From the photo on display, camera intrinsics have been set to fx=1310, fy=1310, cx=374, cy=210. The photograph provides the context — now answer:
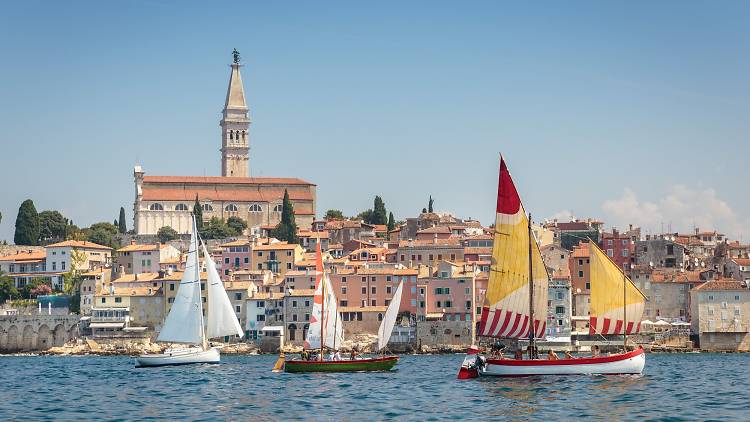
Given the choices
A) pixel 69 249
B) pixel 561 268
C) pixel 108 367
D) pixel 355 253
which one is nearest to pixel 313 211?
pixel 69 249

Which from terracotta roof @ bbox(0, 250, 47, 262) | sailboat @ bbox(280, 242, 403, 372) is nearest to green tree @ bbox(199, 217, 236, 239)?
terracotta roof @ bbox(0, 250, 47, 262)

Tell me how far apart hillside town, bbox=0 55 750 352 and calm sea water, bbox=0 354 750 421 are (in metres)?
23.5

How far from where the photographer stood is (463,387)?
43.7 m

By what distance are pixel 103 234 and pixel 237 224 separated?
1356 centimetres

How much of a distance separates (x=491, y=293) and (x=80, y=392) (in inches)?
581

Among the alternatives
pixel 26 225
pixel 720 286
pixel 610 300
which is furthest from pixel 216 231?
pixel 610 300

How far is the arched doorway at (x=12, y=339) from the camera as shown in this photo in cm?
8838

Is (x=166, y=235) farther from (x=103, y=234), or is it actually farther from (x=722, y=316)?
(x=722, y=316)

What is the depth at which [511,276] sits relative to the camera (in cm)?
4484

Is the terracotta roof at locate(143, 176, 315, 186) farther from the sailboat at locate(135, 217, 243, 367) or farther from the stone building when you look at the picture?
the sailboat at locate(135, 217, 243, 367)

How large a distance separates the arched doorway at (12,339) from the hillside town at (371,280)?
2.7 inches

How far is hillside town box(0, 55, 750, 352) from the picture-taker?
267ft

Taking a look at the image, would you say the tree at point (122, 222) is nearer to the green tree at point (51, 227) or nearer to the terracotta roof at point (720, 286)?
the green tree at point (51, 227)

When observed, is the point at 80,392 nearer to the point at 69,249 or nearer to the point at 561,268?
the point at 561,268
